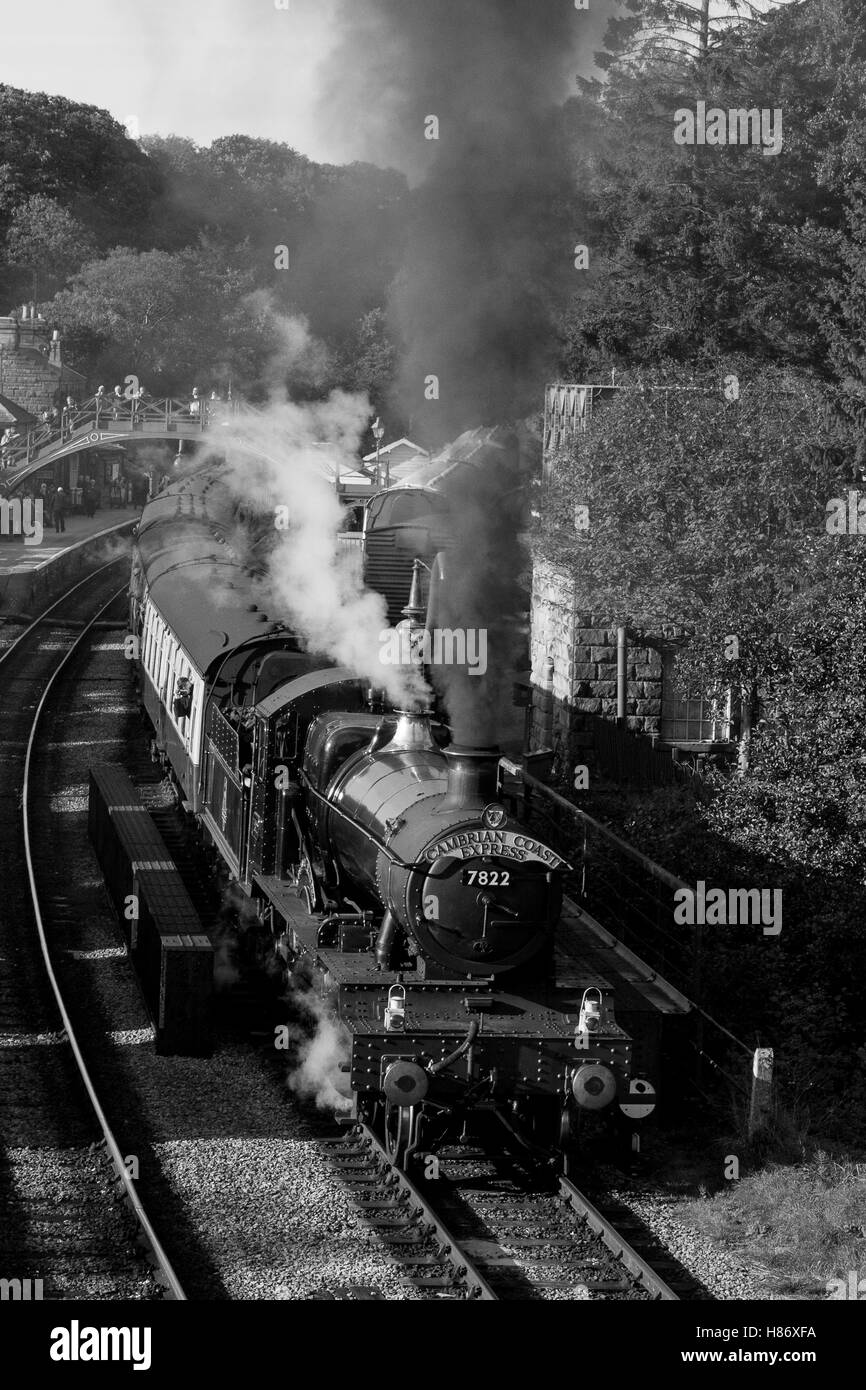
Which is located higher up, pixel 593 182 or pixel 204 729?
pixel 593 182

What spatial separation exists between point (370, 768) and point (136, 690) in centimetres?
1680

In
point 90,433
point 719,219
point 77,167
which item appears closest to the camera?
point 719,219

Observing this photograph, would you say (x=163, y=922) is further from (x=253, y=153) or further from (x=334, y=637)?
(x=253, y=153)

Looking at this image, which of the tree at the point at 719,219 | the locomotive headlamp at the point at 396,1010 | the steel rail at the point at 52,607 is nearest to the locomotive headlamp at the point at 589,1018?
the locomotive headlamp at the point at 396,1010

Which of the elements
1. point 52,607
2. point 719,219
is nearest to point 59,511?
point 52,607

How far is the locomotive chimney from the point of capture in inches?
388

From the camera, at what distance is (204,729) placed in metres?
16.0

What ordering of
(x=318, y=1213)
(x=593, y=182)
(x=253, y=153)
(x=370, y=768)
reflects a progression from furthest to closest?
(x=253, y=153) < (x=593, y=182) < (x=370, y=768) < (x=318, y=1213)

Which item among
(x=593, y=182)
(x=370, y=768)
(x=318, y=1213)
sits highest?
(x=593, y=182)

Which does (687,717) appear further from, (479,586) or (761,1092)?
(479,586)

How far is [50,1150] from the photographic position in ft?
34.6

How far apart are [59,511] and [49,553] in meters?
7.61

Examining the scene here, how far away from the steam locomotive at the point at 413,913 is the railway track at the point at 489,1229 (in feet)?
0.90
